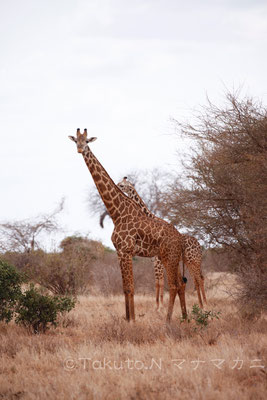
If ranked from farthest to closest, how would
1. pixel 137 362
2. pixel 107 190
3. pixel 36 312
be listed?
pixel 107 190
pixel 36 312
pixel 137 362

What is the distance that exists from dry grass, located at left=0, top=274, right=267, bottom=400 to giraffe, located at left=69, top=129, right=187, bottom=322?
1054 millimetres

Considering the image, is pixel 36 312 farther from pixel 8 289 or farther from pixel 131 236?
pixel 131 236

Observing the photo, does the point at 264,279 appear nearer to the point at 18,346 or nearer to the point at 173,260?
the point at 173,260

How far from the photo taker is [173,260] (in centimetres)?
907

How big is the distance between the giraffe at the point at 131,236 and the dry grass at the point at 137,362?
1054 millimetres

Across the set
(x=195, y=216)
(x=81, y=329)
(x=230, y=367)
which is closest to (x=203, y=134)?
(x=195, y=216)

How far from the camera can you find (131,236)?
9367 mm

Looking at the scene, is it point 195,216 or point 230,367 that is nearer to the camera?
point 230,367

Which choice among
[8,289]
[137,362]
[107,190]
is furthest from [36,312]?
[137,362]

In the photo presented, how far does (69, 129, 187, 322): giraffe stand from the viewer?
912cm

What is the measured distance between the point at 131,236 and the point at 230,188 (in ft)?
7.11

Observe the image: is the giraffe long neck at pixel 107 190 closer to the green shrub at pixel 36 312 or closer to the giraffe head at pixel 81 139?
the giraffe head at pixel 81 139

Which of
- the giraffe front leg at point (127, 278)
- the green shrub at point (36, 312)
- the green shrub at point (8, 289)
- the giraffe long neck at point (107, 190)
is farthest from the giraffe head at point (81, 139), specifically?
the green shrub at point (36, 312)

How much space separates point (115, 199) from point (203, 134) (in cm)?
215
